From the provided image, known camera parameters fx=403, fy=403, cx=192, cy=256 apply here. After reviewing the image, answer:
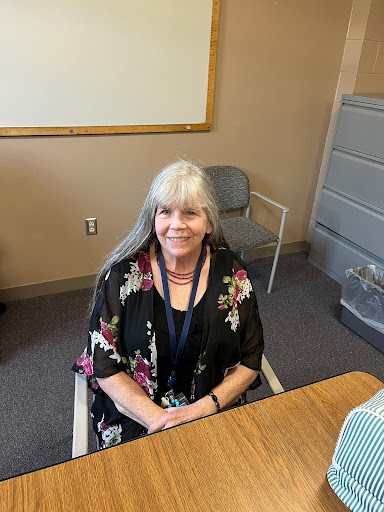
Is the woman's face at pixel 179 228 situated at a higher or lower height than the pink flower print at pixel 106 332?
higher

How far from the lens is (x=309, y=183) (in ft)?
10.6

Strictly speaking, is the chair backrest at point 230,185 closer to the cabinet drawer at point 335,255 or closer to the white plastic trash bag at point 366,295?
the cabinet drawer at point 335,255

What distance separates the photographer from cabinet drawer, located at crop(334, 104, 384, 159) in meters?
2.50

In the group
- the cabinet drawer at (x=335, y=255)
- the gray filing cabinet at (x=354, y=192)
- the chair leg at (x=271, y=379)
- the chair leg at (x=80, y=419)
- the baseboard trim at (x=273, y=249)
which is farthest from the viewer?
the baseboard trim at (x=273, y=249)

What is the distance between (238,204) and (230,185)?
15 cm

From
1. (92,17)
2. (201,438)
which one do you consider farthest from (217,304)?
(92,17)

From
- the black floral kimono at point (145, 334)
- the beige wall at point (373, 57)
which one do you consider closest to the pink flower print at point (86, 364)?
the black floral kimono at point (145, 334)

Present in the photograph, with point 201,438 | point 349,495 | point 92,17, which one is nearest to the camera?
point 349,495

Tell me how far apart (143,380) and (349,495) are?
0.66 meters

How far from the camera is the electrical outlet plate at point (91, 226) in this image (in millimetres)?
2639

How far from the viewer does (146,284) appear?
3.91 feet

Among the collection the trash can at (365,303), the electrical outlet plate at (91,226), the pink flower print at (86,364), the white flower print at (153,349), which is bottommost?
the trash can at (365,303)

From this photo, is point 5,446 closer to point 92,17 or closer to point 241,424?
point 241,424

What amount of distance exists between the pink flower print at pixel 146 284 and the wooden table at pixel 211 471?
43 centimetres
